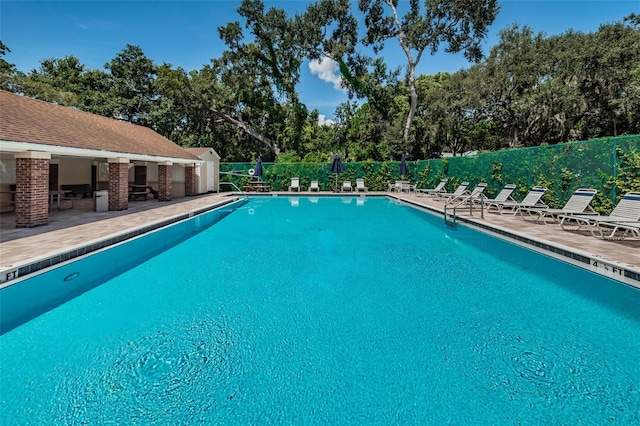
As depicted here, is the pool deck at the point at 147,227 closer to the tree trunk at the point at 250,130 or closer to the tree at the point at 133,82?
→ the tree trunk at the point at 250,130

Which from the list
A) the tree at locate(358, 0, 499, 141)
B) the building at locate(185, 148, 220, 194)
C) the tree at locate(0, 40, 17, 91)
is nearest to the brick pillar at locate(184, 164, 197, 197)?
the building at locate(185, 148, 220, 194)

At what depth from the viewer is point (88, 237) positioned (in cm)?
751

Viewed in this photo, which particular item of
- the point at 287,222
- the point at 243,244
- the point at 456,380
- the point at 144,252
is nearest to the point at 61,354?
the point at 456,380

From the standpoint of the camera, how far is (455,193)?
52.9 feet

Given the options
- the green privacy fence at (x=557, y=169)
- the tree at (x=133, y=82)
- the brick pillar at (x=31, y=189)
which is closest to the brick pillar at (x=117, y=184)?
the brick pillar at (x=31, y=189)

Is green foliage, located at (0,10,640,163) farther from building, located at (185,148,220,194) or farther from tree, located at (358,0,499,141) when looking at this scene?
building, located at (185,148,220,194)

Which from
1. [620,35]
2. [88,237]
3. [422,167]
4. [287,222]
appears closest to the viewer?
[88,237]

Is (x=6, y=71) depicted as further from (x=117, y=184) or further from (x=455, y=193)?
(x=455, y=193)

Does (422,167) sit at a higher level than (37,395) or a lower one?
higher

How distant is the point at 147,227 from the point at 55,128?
17.1 feet

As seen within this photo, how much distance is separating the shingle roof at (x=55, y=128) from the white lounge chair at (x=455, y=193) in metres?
13.9

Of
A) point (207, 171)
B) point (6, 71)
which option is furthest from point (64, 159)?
point (6, 71)

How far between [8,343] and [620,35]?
27.5 metres

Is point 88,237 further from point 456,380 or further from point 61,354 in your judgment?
point 456,380
